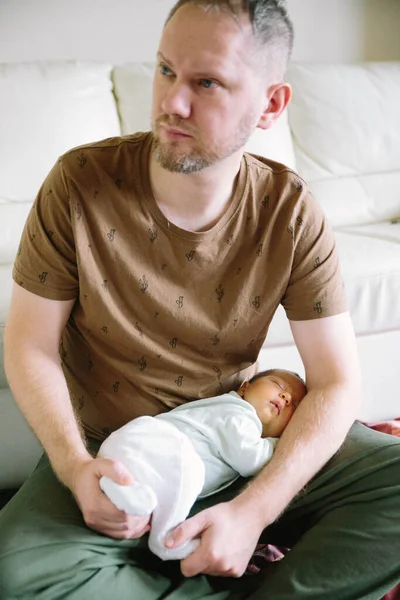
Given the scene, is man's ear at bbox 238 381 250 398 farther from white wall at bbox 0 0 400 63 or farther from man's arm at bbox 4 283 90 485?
white wall at bbox 0 0 400 63

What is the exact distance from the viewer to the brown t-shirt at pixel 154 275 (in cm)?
109

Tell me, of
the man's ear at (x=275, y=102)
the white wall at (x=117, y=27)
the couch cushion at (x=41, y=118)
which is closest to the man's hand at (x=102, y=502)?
the man's ear at (x=275, y=102)

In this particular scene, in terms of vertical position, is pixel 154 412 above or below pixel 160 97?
below

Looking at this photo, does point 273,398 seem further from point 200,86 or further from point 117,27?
point 117,27

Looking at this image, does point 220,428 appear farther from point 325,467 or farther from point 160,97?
point 160,97

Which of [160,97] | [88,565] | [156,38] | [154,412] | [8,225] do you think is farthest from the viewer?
[156,38]

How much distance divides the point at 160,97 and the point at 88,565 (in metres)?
0.70

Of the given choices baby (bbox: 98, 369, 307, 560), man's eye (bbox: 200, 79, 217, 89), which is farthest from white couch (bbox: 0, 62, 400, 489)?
man's eye (bbox: 200, 79, 217, 89)

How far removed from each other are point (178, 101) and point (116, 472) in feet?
1.79

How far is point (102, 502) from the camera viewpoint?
3.07 ft

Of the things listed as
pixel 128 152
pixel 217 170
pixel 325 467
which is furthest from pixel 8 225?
pixel 325 467

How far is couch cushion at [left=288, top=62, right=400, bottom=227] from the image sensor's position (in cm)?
234

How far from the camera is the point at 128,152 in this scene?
115cm

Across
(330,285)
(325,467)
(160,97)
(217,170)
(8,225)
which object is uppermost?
(160,97)
